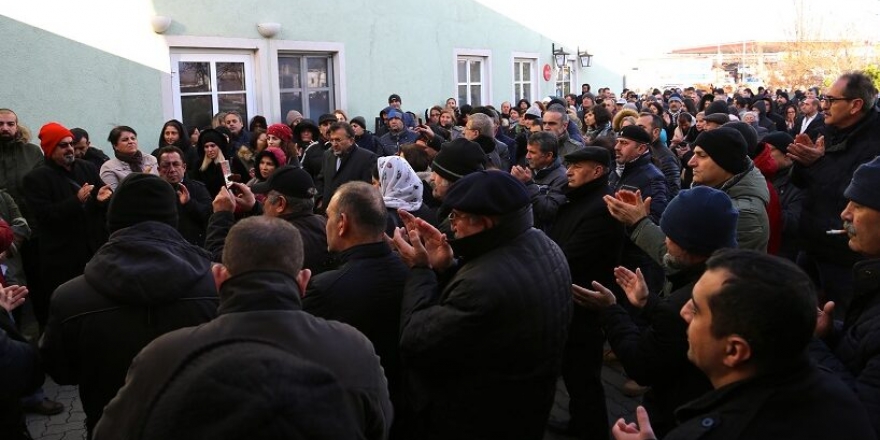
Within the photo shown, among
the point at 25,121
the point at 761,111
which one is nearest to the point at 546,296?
the point at 25,121

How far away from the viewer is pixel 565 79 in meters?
21.0

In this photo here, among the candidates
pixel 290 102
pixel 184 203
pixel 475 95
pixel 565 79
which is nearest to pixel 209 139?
pixel 184 203

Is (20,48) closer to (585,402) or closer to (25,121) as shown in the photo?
(25,121)

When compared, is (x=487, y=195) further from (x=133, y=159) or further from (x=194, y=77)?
(x=194, y=77)

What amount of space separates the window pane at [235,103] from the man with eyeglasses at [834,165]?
8.08m

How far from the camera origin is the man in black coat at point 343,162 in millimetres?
6996

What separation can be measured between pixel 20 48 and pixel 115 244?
6526 mm

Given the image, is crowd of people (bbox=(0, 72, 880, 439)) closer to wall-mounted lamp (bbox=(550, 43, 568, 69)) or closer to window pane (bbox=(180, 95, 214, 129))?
window pane (bbox=(180, 95, 214, 129))

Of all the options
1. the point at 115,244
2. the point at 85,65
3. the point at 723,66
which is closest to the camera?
the point at 115,244

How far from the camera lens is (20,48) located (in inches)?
314

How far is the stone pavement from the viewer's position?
4.64 metres

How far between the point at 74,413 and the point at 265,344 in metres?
4.39

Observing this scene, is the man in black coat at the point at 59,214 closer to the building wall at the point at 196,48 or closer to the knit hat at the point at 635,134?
the building wall at the point at 196,48

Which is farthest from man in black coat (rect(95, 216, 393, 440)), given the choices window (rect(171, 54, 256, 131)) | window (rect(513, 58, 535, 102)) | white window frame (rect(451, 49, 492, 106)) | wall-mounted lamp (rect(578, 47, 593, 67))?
wall-mounted lamp (rect(578, 47, 593, 67))
